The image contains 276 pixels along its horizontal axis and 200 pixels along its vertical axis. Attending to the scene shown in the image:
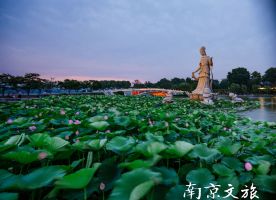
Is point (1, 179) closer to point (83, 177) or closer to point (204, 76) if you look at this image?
point (83, 177)

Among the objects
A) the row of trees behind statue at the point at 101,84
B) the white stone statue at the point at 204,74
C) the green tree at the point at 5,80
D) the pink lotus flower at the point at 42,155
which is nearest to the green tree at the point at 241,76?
the row of trees behind statue at the point at 101,84

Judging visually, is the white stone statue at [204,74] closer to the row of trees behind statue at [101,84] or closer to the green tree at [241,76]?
the row of trees behind statue at [101,84]

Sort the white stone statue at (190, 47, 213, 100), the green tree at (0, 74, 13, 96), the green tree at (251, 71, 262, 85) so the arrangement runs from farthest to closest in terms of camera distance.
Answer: the green tree at (251, 71, 262, 85) → the green tree at (0, 74, 13, 96) → the white stone statue at (190, 47, 213, 100)

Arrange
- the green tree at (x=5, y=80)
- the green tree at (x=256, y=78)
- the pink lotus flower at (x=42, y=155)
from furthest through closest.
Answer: the green tree at (x=256, y=78)
the green tree at (x=5, y=80)
the pink lotus flower at (x=42, y=155)

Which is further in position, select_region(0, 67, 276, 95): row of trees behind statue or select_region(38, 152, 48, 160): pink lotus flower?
select_region(0, 67, 276, 95): row of trees behind statue

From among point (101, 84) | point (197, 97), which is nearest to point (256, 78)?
point (101, 84)

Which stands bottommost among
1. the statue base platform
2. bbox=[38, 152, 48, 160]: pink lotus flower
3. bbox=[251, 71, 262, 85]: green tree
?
the statue base platform

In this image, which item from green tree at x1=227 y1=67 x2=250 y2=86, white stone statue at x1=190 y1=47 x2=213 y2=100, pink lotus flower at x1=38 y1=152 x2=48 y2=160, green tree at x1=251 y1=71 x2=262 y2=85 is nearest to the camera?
pink lotus flower at x1=38 y1=152 x2=48 y2=160

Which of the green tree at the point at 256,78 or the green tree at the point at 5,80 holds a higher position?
the green tree at the point at 256,78

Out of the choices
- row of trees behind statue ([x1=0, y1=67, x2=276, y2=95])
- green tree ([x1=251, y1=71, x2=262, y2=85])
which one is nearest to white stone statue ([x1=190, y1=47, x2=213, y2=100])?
row of trees behind statue ([x1=0, y1=67, x2=276, y2=95])

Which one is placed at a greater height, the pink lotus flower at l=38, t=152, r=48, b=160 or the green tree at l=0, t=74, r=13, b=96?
the green tree at l=0, t=74, r=13, b=96

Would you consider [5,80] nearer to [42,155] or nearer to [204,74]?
[204,74]

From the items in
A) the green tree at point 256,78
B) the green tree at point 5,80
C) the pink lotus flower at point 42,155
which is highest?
the green tree at point 256,78

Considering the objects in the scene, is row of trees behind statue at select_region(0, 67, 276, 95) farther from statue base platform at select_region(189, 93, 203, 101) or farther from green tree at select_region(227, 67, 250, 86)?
→ statue base platform at select_region(189, 93, 203, 101)
